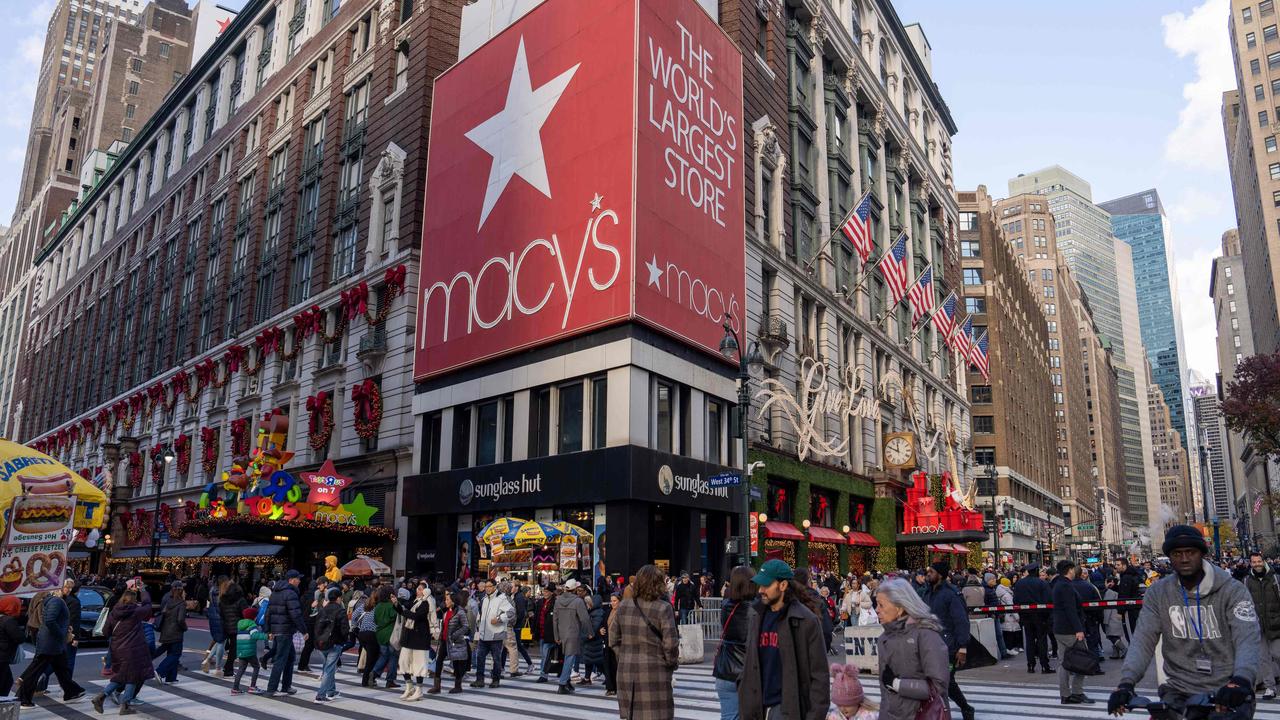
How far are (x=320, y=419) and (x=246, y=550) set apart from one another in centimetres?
702

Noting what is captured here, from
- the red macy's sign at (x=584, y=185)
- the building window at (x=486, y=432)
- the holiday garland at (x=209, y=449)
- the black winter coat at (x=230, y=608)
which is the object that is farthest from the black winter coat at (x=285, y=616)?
the holiday garland at (x=209, y=449)

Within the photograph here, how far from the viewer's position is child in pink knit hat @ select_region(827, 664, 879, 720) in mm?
6703

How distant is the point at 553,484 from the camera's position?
30.9m

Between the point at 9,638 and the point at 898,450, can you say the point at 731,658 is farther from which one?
the point at 898,450

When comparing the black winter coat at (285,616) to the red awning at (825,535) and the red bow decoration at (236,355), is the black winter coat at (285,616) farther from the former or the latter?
the red bow decoration at (236,355)

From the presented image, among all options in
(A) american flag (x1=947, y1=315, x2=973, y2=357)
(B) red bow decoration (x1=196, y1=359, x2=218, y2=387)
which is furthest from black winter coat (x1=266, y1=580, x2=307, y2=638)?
(B) red bow decoration (x1=196, y1=359, x2=218, y2=387)

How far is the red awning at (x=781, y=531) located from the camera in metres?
36.5

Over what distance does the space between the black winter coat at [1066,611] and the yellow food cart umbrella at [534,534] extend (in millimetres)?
16680

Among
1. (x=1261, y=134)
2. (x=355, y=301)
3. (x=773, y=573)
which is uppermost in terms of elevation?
(x=1261, y=134)

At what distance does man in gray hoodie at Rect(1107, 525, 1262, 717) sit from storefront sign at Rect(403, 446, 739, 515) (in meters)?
22.7

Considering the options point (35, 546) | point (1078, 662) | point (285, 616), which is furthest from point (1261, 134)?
point (35, 546)

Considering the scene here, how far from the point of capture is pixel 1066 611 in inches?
508

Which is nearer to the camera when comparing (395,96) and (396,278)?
(396,278)

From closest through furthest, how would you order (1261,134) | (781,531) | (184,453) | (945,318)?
(781,531) → (945,318) → (184,453) → (1261,134)
